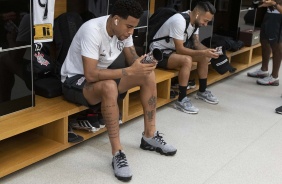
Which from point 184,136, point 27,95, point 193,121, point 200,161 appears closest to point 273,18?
point 193,121

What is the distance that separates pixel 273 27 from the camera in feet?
14.2

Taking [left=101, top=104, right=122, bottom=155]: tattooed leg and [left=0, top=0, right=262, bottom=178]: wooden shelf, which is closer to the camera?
[left=0, top=0, right=262, bottom=178]: wooden shelf

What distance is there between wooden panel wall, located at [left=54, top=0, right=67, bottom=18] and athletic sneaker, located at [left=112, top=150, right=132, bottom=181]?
1308mm

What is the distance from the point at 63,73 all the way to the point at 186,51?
1229 millimetres

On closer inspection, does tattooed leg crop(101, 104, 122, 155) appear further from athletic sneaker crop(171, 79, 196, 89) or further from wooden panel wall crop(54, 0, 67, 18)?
athletic sneaker crop(171, 79, 196, 89)

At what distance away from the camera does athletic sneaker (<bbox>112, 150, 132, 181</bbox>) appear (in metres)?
2.29

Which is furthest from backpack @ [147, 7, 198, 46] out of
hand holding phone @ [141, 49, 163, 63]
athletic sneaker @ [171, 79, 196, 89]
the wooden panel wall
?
hand holding phone @ [141, 49, 163, 63]

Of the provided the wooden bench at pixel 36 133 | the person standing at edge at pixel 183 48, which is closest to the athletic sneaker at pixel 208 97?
the person standing at edge at pixel 183 48

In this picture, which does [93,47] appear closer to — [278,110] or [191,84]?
[191,84]

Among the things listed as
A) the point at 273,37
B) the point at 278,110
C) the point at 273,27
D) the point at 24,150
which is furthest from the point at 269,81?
the point at 24,150

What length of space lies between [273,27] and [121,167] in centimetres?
276

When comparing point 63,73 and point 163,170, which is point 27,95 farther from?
point 163,170

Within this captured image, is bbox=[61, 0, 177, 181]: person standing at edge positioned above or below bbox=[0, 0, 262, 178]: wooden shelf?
above

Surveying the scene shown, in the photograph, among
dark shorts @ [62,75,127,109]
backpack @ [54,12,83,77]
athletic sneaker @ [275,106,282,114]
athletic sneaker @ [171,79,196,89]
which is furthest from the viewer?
athletic sneaker @ [171,79,196,89]
